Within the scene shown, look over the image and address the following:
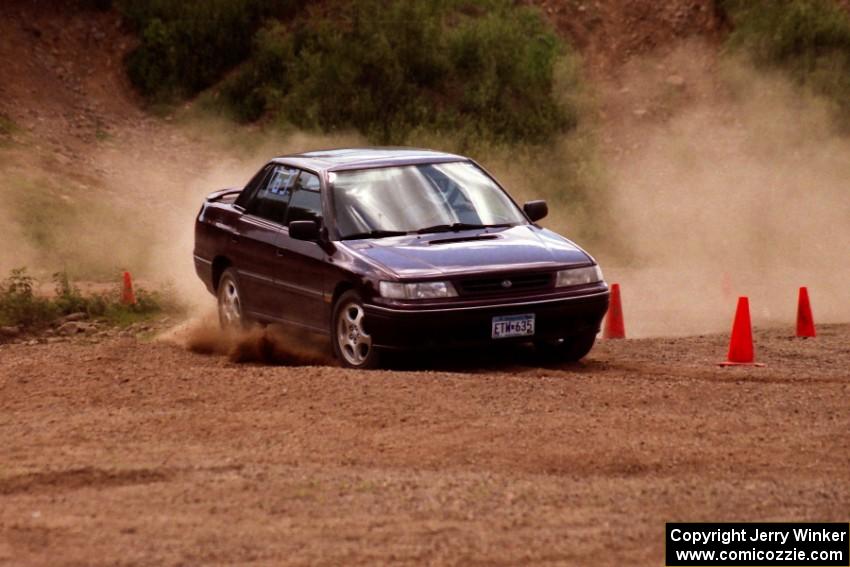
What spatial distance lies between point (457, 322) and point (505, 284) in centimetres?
47

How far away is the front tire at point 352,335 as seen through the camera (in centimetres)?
1115

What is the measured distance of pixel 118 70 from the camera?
2839cm

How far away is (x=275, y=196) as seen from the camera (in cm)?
1285

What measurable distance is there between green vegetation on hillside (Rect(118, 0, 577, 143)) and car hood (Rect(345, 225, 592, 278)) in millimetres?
13188

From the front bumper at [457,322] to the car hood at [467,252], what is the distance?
26 cm

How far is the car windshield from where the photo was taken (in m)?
11.9

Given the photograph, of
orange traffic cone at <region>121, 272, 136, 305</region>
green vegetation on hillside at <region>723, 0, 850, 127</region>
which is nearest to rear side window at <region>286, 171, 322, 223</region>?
orange traffic cone at <region>121, 272, 136, 305</region>

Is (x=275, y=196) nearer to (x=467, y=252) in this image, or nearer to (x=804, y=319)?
(x=467, y=252)

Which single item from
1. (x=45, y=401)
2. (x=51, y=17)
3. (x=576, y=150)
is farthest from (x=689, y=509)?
(x=51, y=17)

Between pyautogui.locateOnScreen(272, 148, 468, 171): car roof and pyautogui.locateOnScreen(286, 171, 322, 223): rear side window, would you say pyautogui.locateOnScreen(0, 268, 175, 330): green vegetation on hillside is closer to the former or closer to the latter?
pyautogui.locateOnScreen(272, 148, 468, 171): car roof

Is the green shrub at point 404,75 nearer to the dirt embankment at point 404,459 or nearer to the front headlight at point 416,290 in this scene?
the front headlight at point 416,290

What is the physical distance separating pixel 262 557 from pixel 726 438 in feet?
10.2

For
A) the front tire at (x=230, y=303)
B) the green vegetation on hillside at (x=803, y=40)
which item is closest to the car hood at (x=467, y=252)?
the front tire at (x=230, y=303)

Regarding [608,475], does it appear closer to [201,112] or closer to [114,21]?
[201,112]
